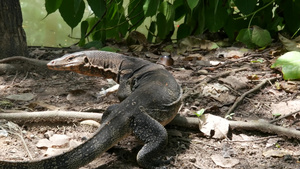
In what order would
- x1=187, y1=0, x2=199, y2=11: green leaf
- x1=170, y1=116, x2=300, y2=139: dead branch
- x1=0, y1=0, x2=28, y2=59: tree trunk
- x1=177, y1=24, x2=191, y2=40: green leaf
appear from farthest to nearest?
x1=177, y1=24, x2=191, y2=40: green leaf < x1=0, y1=0, x2=28, y2=59: tree trunk < x1=187, y1=0, x2=199, y2=11: green leaf < x1=170, y1=116, x2=300, y2=139: dead branch

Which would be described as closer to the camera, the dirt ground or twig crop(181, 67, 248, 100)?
the dirt ground

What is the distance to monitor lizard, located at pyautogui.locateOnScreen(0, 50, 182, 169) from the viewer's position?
7.64 ft

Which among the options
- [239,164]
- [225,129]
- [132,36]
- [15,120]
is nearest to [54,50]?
[132,36]

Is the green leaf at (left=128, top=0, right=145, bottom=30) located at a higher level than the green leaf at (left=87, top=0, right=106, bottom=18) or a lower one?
lower

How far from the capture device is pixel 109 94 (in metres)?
3.79

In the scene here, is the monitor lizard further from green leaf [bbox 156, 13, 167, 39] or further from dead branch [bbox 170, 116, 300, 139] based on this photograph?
green leaf [bbox 156, 13, 167, 39]

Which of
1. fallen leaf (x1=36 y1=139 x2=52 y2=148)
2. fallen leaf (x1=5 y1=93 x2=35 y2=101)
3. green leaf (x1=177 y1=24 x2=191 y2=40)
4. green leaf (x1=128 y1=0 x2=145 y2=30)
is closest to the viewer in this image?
fallen leaf (x1=36 y1=139 x2=52 y2=148)

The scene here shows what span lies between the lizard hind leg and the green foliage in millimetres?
2367

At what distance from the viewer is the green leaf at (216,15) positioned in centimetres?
533

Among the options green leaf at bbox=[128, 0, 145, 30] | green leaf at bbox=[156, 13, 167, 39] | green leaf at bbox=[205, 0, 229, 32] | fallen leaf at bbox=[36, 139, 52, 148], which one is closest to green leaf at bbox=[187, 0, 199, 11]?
green leaf at bbox=[205, 0, 229, 32]

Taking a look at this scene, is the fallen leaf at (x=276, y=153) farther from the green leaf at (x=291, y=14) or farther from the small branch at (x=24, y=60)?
the green leaf at (x=291, y=14)

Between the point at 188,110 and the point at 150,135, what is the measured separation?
2.79 ft

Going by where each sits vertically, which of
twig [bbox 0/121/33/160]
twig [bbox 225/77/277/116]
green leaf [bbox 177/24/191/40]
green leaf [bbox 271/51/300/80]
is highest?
green leaf [bbox 271/51/300/80]

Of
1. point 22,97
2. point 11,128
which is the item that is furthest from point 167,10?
point 11,128
